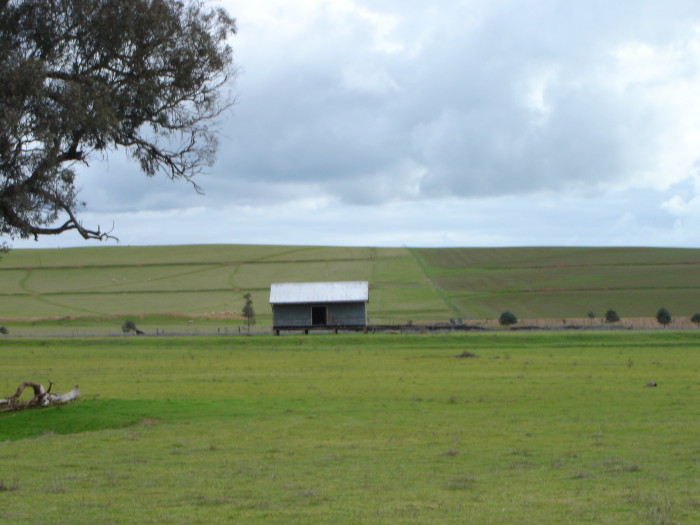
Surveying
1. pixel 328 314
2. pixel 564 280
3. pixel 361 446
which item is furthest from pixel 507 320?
pixel 361 446

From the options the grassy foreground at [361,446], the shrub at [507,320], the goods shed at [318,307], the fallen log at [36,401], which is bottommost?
the grassy foreground at [361,446]

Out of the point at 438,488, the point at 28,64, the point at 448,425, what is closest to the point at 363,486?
the point at 438,488

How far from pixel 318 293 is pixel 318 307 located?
139 cm

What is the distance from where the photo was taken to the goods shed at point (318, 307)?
8400cm

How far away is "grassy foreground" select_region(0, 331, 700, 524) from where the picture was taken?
12.6 meters

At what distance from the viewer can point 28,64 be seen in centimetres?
1855

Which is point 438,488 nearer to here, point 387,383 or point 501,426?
point 501,426

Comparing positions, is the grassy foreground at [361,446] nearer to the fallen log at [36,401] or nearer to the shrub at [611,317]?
the fallen log at [36,401]

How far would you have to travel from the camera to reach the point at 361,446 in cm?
1897

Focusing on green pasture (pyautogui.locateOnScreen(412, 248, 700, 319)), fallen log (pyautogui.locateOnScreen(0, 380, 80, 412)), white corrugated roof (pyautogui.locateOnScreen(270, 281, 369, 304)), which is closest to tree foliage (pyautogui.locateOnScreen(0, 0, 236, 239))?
fallen log (pyautogui.locateOnScreen(0, 380, 80, 412))

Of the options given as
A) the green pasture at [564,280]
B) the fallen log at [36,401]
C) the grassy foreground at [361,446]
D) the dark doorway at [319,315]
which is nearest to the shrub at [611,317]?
the green pasture at [564,280]

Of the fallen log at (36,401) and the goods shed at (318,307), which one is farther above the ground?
the goods shed at (318,307)

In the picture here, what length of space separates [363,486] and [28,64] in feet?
37.8

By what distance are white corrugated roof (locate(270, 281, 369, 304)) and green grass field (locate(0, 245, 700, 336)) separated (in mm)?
Answer: 5927
